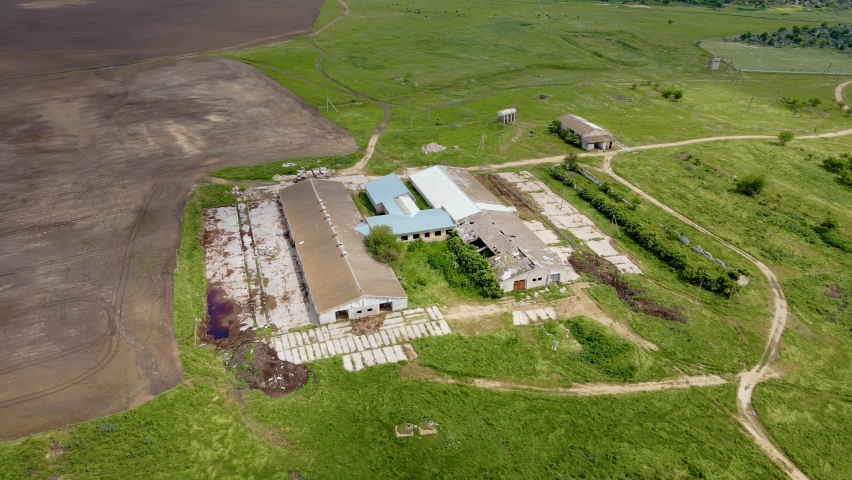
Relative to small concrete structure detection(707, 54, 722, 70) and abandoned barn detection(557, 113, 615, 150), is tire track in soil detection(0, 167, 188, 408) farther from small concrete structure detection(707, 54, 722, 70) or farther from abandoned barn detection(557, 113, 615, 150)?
small concrete structure detection(707, 54, 722, 70)

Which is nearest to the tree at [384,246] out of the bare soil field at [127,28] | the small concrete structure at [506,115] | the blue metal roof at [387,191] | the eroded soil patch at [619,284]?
the blue metal roof at [387,191]

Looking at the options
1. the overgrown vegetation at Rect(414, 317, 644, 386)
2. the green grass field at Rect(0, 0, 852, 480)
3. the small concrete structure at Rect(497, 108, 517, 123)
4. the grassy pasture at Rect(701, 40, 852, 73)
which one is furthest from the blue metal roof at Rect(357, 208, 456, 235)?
the grassy pasture at Rect(701, 40, 852, 73)

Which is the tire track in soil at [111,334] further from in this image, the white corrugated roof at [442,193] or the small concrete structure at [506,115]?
the small concrete structure at [506,115]

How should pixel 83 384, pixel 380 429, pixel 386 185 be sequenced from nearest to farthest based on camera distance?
1. pixel 380 429
2. pixel 83 384
3. pixel 386 185

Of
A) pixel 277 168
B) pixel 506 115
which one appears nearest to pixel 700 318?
pixel 506 115

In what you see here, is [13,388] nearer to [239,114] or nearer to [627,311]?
[627,311]

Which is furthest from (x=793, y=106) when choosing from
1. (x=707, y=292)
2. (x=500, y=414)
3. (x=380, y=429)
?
(x=380, y=429)
